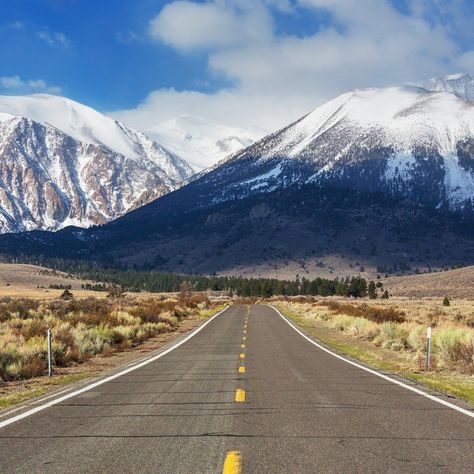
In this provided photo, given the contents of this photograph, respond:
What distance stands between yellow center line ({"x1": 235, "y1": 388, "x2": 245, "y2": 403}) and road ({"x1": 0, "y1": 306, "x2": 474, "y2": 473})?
20 mm

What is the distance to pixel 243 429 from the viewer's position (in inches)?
354

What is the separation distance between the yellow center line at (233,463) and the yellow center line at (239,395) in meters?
3.92

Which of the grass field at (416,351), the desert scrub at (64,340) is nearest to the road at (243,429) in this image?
the grass field at (416,351)

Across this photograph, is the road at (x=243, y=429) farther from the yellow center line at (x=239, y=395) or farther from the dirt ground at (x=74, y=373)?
the dirt ground at (x=74, y=373)

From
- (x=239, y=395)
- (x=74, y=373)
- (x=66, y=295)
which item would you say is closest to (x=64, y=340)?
(x=74, y=373)

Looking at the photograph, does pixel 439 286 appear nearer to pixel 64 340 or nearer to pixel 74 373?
pixel 64 340

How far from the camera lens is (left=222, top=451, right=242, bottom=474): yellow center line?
6.80 m

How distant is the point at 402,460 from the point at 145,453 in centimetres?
296

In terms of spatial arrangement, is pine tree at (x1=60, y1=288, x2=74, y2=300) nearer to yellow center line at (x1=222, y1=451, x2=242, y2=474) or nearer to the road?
the road

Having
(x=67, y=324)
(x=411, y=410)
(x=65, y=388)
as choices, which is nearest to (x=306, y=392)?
(x=411, y=410)

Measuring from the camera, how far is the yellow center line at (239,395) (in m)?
11.6

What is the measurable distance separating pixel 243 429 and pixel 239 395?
315 cm

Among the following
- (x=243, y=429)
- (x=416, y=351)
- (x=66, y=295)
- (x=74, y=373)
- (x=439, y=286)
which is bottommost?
(x=66, y=295)

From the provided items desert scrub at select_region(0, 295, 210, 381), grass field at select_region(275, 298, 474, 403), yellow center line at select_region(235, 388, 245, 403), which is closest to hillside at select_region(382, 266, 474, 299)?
grass field at select_region(275, 298, 474, 403)
